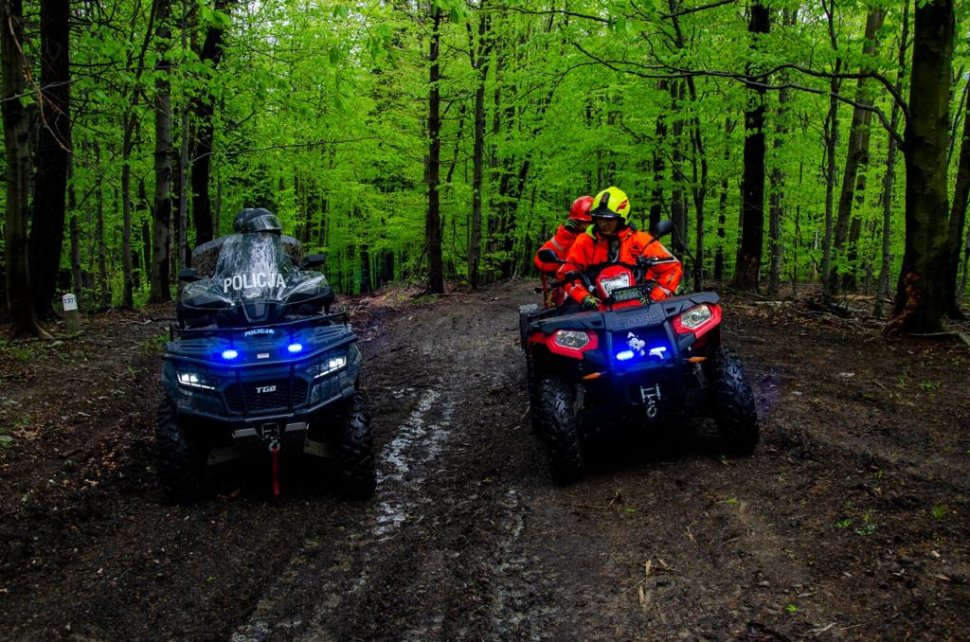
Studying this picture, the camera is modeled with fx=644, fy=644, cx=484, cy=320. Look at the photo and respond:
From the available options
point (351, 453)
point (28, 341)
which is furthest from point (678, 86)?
point (28, 341)

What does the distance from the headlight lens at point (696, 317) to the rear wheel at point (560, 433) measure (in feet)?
3.39

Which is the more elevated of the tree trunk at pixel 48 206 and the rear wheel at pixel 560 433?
the tree trunk at pixel 48 206

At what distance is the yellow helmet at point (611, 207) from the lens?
18.3 feet

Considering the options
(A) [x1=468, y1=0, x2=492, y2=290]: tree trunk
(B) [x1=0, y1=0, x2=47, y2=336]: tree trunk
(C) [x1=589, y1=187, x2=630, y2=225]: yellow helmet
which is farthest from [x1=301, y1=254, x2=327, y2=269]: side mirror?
(A) [x1=468, y1=0, x2=492, y2=290]: tree trunk

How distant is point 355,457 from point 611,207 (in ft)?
9.77

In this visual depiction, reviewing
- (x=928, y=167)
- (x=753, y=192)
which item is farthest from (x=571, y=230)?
(x=753, y=192)

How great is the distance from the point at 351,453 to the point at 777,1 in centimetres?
866

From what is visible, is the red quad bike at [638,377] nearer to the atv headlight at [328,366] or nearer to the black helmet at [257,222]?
the atv headlight at [328,366]

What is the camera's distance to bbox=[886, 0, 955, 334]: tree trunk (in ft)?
26.9

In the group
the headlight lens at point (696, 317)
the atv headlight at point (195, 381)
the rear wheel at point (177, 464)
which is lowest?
the rear wheel at point (177, 464)

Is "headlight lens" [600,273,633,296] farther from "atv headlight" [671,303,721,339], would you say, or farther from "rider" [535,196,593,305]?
"rider" [535,196,593,305]

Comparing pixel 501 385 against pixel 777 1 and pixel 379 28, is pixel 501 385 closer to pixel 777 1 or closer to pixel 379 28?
pixel 379 28

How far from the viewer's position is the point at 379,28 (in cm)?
499

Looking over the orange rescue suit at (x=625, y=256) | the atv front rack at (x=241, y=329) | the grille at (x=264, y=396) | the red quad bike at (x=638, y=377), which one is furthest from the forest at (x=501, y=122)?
the grille at (x=264, y=396)
